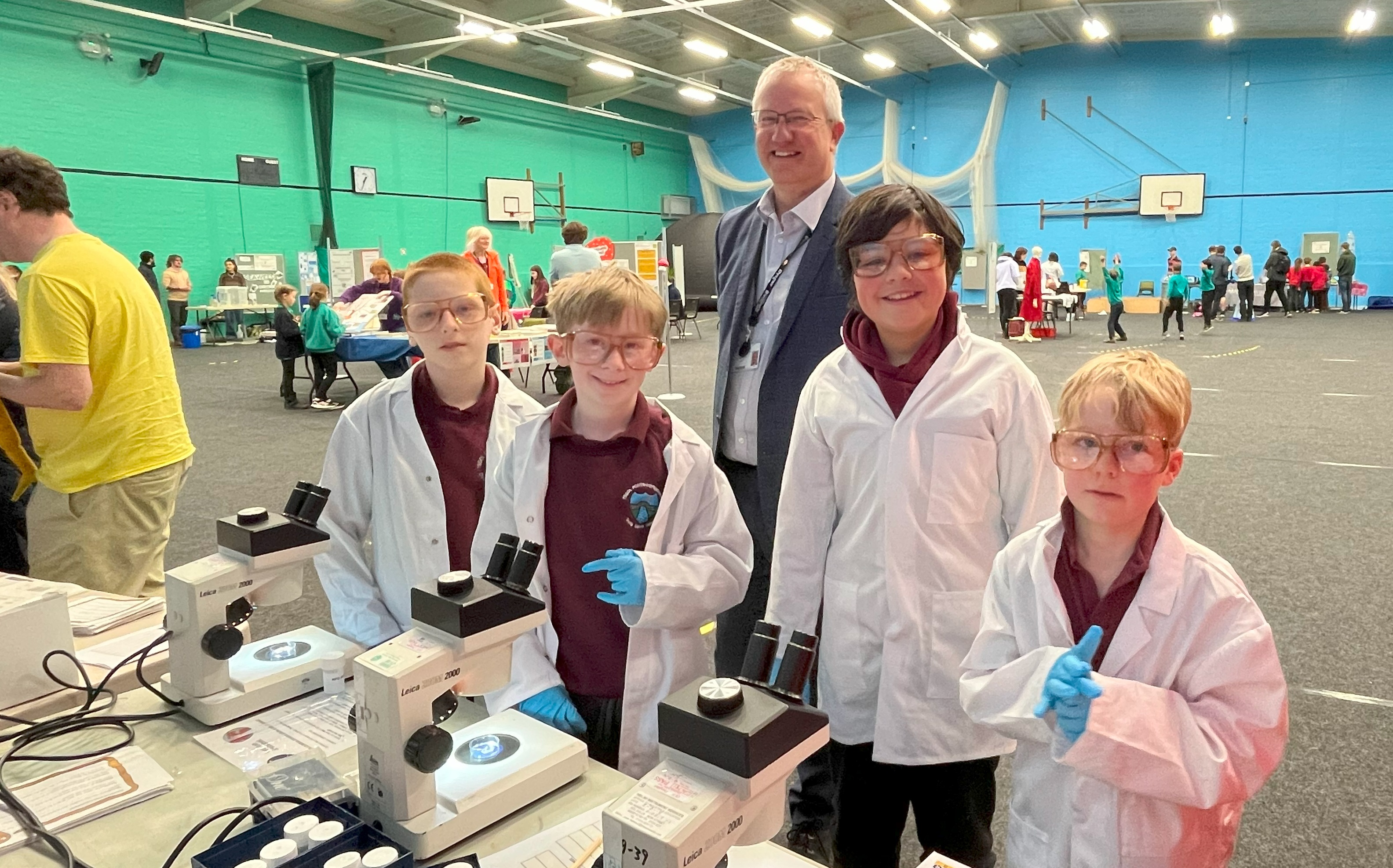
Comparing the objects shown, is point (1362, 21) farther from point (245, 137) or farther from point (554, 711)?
point (554, 711)

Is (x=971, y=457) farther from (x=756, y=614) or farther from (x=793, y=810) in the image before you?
(x=793, y=810)

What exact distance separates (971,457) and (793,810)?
3.19 feet

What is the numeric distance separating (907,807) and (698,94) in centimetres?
1893

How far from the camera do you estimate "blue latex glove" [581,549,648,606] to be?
136 centimetres

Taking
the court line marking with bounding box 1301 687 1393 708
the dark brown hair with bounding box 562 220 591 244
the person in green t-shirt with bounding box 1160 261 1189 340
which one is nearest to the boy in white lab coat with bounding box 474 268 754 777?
the court line marking with bounding box 1301 687 1393 708

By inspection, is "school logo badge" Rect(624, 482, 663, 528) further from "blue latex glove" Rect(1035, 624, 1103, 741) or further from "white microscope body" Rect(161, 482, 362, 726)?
"blue latex glove" Rect(1035, 624, 1103, 741)

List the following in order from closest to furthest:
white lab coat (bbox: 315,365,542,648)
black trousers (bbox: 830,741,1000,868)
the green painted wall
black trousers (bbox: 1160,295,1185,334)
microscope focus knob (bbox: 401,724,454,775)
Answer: microscope focus knob (bbox: 401,724,454,775) < black trousers (bbox: 830,741,1000,868) < white lab coat (bbox: 315,365,542,648) < the green painted wall < black trousers (bbox: 1160,295,1185,334)

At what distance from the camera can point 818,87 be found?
6.26 feet

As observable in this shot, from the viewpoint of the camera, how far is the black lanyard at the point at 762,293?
6.64 ft

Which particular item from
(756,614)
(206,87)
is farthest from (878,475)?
(206,87)

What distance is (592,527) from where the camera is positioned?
1.50 m

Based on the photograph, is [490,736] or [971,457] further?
[971,457]

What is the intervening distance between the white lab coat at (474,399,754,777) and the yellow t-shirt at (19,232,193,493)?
3.82ft

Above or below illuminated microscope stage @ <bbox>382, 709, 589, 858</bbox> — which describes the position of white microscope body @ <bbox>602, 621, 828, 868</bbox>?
above
